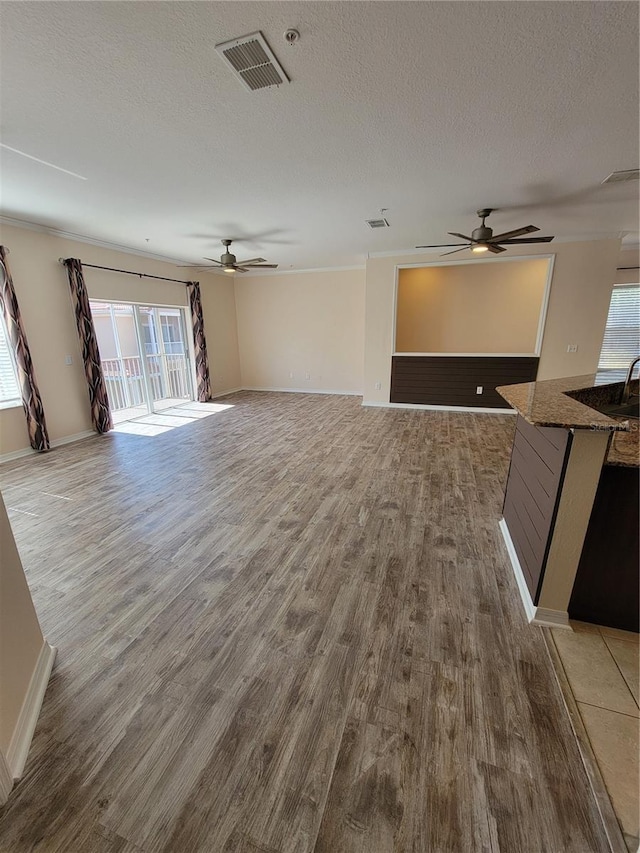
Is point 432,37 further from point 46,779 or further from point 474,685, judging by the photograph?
point 46,779

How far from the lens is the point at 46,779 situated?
44.4 inches

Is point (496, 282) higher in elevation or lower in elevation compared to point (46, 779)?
higher

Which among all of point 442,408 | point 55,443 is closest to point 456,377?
point 442,408

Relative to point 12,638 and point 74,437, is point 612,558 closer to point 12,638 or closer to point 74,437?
point 12,638

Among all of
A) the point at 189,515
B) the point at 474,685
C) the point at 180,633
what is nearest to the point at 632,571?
the point at 474,685

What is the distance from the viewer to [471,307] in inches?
265

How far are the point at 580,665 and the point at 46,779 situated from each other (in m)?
2.15

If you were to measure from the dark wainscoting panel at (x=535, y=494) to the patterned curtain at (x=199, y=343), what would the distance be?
6.25m

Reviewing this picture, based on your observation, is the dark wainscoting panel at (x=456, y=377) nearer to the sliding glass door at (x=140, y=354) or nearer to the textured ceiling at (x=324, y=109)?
the textured ceiling at (x=324, y=109)

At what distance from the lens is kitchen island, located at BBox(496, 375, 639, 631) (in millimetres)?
1518

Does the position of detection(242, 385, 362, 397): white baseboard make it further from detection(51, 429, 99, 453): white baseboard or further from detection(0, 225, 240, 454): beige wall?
detection(51, 429, 99, 453): white baseboard

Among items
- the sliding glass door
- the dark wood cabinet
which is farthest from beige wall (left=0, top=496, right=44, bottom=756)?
the sliding glass door

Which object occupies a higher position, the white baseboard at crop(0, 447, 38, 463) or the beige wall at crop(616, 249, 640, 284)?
the beige wall at crop(616, 249, 640, 284)

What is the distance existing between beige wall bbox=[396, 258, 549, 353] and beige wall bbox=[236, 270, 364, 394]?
1.09 metres
